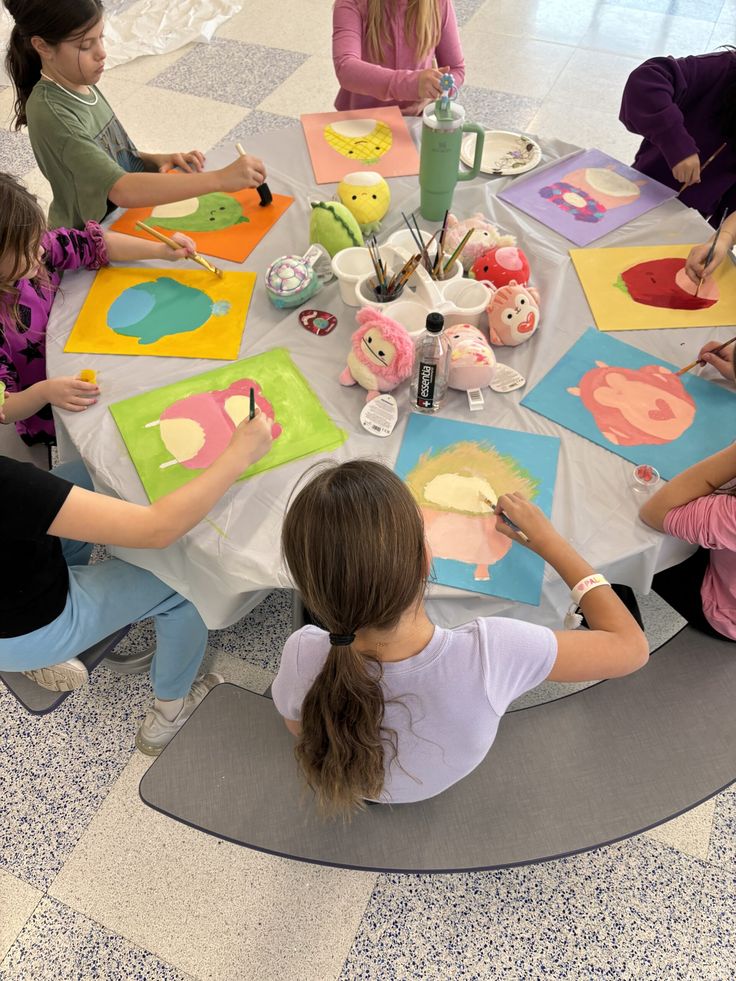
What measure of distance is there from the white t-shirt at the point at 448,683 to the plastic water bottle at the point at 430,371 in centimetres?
39

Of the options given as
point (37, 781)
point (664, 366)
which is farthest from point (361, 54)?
point (37, 781)

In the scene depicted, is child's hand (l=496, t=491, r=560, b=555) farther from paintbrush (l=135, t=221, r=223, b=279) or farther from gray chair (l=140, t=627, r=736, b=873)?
paintbrush (l=135, t=221, r=223, b=279)

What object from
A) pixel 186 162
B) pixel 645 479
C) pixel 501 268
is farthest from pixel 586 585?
pixel 186 162

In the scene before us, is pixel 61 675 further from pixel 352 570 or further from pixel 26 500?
pixel 352 570

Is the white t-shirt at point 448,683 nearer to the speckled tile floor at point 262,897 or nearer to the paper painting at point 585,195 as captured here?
the speckled tile floor at point 262,897

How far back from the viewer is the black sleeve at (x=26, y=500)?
88 cm

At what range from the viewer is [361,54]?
5.84ft

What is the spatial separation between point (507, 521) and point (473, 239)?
0.56 m

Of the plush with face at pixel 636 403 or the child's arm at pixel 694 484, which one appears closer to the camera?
the child's arm at pixel 694 484

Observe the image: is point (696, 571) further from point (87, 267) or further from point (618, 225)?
point (87, 267)

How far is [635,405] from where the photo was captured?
1.08 metres

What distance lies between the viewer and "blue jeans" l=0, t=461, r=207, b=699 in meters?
1.04

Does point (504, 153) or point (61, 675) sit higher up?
point (504, 153)

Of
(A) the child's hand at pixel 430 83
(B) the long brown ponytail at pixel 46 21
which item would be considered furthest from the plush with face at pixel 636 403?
(B) the long brown ponytail at pixel 46 21
